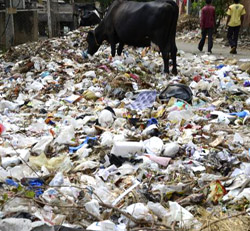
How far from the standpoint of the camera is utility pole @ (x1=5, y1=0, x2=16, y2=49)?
10.5 metres

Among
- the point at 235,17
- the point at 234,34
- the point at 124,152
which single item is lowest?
the point at 234,34

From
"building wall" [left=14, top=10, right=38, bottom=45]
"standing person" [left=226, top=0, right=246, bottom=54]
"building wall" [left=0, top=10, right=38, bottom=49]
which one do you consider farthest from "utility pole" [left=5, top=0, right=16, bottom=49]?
"standing person" [left=226, top=0, right=246, bottom=54]

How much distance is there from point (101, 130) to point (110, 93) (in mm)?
1553

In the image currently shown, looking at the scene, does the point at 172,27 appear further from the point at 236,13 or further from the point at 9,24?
the point at 9,24

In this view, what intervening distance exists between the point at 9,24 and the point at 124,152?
8.38 metres

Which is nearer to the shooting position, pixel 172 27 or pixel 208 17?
pixel 172 27

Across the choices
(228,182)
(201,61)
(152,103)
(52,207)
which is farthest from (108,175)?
(201,61)

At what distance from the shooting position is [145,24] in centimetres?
737

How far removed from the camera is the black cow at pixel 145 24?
7094mm

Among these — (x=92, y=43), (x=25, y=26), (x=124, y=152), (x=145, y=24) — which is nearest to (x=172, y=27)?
(x=145, y=24)

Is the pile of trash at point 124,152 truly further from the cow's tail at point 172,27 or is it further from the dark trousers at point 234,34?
the dark trousers at point 234,34

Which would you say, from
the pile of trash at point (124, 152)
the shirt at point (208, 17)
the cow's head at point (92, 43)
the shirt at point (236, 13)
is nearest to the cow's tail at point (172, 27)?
the pile of trash at point (124, 152)

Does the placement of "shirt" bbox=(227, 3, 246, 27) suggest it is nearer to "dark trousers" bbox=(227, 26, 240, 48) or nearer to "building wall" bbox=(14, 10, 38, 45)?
"dark trousers" bbox=(227, 26, 240, 48)

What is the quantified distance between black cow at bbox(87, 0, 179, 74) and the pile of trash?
0.82 metres
